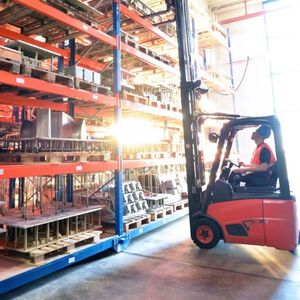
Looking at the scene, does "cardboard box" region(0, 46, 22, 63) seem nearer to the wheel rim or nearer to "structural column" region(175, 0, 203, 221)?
"structural column" region(175, 0, 203, 221)

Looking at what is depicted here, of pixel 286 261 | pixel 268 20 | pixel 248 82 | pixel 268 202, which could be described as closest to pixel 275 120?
pixel 268 202

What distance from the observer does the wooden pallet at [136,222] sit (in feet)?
17.4

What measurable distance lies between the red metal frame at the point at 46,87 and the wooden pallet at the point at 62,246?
2.15 m

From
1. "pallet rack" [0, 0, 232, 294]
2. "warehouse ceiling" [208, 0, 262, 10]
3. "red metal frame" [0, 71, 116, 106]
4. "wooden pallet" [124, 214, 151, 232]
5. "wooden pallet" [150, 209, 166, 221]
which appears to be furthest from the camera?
"warehouse ceiling" [208, 0, 262, 10]

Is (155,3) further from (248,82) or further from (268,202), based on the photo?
(268,202)

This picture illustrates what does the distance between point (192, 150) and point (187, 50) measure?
83.8 inches

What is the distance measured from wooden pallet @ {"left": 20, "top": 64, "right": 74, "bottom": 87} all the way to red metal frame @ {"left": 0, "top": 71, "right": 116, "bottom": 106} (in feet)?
0.26

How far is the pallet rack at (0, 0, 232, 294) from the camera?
3.61 m

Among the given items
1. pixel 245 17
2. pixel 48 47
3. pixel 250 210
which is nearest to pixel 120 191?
pixel 250 210

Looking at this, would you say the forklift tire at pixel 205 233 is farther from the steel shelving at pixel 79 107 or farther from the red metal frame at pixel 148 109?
the red metal frame at pixel 148 109

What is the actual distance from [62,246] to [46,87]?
87.7 inches

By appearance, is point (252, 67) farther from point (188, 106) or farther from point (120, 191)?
point (120, 191)

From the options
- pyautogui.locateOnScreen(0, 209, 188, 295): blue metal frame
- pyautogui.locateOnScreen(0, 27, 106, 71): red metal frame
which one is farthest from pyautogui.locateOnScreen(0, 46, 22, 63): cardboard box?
pyautogui.locateOnScreen(0, 209, 188, 295): blue metal frame

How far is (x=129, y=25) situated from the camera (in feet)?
21.2
